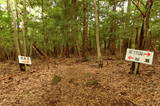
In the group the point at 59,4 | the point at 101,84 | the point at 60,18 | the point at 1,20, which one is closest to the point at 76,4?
the point at 60,18

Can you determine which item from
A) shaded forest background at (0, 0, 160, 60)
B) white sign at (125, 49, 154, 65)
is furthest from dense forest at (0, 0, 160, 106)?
white sign at (125, 49, 154, 65)

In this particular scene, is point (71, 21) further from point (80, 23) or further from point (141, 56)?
point (141, 56)

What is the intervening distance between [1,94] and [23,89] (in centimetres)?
76

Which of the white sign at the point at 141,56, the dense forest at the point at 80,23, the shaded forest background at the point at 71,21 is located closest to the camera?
the white sign at the point at 141,56

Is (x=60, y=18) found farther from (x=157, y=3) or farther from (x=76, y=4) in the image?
(x=157, y=3)

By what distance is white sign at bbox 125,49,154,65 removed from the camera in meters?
4.03

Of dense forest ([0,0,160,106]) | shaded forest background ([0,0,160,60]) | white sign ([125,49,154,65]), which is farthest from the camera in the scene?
shaded forest background ([0,0,160,60])

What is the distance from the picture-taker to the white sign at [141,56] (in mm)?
4027

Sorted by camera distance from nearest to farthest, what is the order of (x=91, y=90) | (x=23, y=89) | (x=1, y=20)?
1. (x=91, y=90)
2. (x=23, y=89)
3. (x=1, y=20)

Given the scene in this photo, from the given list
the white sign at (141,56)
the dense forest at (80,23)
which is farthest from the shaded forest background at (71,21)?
the white sign at (141,56)

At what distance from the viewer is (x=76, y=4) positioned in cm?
1077

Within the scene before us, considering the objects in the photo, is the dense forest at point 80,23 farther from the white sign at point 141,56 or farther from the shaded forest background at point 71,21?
the white sign at point 141,56

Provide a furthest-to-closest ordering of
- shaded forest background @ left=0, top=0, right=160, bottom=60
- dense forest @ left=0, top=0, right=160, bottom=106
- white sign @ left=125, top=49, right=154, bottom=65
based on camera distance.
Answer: shaded forest background @ left=0, top=0, right=160, bottom=60 → dense forest @ left=0, top=0, right=160, bottom=106 → white sign @ left=125, top=49, right=154, bottom=65

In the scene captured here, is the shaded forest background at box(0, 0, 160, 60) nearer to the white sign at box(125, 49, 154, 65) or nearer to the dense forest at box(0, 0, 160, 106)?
the dense forest at box(0, 0, 160, 106)
